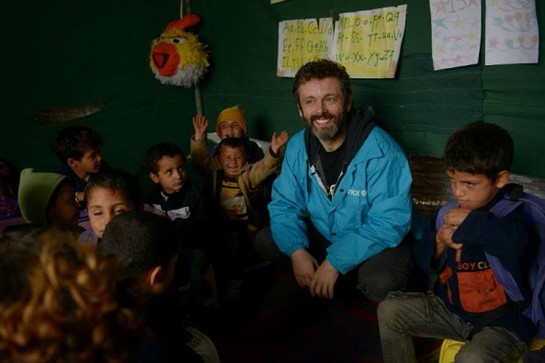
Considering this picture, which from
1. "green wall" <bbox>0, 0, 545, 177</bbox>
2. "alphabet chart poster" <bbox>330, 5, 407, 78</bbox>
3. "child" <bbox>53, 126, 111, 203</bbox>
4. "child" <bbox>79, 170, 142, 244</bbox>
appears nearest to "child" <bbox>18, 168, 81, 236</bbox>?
"child" <bbox>79, 170, 142, 244</bbox>

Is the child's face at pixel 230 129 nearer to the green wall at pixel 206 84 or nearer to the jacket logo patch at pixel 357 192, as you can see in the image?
the green wall at pixel 206 84

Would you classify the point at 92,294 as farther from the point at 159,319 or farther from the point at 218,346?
the point at 218,346

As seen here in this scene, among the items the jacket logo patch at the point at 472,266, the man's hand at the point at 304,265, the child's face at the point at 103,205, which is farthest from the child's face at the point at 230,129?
the jacket logo patch at the point at 472,266

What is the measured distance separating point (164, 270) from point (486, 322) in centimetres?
107

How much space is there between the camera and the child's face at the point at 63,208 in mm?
2203

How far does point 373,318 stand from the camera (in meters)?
2.42

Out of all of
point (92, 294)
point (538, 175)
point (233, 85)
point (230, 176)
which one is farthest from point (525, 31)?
point (233, 85)

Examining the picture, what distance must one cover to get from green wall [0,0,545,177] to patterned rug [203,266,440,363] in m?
1.13

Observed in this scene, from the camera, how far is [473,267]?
1.61m

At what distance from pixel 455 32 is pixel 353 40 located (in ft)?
2.44

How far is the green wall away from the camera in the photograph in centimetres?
255

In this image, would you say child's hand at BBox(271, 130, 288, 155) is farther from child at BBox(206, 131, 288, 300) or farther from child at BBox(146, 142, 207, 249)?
child at BBox(146, 142, 207, 249)

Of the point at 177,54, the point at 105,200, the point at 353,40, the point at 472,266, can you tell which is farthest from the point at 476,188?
the point at 177,54

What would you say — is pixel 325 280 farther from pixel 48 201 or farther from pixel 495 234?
pixel 48 201
